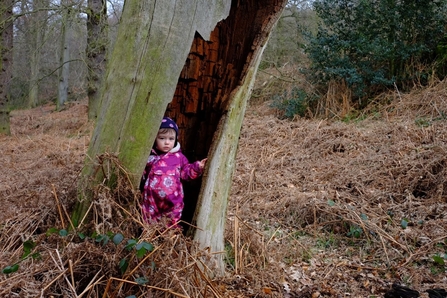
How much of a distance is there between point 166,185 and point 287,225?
2.02m

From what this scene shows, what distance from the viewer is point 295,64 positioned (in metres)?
13.3

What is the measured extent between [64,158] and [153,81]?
16.1 ft

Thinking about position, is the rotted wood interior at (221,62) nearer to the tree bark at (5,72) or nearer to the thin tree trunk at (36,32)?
the thin tree trunk at (36,32)

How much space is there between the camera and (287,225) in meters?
4.62

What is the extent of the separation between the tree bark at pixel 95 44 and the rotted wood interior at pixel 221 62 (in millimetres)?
8175

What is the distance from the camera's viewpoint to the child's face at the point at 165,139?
124 inches

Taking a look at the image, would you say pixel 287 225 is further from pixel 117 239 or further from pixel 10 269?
pixel 10 269

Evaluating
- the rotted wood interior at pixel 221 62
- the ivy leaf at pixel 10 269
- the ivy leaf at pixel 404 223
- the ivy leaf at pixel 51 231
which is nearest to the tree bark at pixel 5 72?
the rotted wood interior at pixel 221 62

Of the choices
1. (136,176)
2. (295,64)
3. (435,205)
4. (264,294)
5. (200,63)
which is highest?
(295,64)

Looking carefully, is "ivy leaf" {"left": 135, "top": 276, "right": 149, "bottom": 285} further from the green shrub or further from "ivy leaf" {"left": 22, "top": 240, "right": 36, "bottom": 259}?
the green shrub

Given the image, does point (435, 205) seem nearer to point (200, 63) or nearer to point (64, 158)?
point (200, 63)

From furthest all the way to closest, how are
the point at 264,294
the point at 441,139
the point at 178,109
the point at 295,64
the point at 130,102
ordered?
1. the point at 295,64
2. the point at 441,139
3. the point at 178,109
4. the point at 264,294
5. the point at 130,102

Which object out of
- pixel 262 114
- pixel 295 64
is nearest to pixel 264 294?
pixel 262 114

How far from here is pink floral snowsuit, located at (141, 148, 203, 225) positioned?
10.2 ft
